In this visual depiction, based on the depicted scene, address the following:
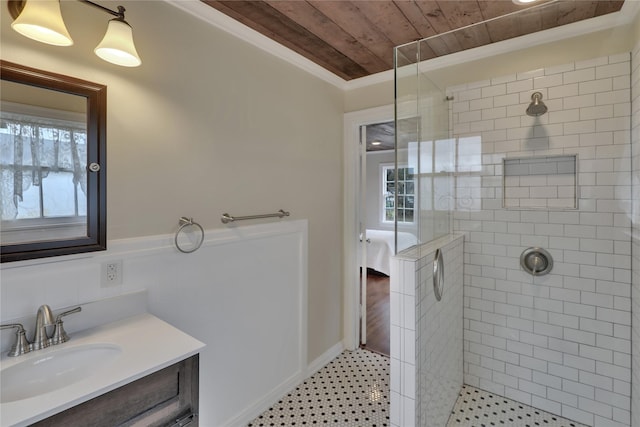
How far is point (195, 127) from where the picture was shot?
166 cm

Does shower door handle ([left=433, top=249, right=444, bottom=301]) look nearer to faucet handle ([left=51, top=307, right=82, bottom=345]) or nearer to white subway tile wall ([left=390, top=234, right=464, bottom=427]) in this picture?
white subway tile wall ([left=390, top=234, right=464, bottom=427])

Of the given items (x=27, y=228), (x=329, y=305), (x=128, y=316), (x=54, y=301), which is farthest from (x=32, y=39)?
(x=329, y=305)

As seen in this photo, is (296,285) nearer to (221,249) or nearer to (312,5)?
(221,249)

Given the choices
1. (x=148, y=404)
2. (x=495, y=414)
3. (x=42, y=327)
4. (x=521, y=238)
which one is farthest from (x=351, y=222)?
(x=42, y=327)

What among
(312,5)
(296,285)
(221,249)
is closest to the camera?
(312,5)

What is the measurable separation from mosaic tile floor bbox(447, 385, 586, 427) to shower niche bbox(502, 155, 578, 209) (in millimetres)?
1373

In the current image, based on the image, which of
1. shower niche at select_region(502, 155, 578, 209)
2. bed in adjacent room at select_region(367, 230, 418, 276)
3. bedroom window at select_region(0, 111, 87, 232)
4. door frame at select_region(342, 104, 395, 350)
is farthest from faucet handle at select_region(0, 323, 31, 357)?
bed in adjacent room at select_region(367, 230, 418, 276)

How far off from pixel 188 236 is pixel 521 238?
7.04ft

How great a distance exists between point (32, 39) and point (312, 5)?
4.03ft

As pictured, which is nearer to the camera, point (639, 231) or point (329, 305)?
point (639, 231)

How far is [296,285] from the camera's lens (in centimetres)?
233

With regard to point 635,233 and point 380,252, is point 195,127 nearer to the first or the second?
point 635,233

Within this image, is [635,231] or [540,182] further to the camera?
[540,182]

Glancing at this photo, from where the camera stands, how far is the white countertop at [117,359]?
2.73 feet
